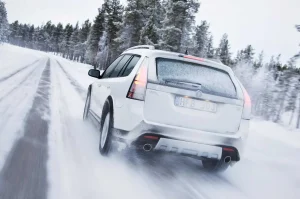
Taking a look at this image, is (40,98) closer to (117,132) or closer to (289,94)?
(117,132)

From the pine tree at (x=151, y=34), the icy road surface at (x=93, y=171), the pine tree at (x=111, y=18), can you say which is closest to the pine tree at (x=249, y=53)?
the pine tree at (x=111, y=18)

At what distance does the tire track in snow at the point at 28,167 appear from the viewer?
9.75ft

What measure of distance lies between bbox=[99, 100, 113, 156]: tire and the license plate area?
1.06 meters

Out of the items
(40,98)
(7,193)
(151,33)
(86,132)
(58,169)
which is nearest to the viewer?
(7,193)

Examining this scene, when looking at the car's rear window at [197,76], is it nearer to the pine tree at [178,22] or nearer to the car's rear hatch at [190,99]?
the car's rear hatch at [190,99]

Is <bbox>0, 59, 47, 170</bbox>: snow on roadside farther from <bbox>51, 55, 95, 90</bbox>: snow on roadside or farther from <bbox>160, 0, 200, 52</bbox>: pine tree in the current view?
<bbox>160, 0, 200, 52</bbox>: pine tree

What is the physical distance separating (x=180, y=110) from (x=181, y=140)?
0.38 metres

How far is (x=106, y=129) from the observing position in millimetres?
4711

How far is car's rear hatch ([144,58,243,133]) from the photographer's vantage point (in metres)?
3.93

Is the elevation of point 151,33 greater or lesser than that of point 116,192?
greater

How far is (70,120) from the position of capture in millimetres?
6918

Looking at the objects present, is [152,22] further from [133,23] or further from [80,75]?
[80,75]

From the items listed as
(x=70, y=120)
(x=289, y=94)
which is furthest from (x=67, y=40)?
(x=70, y=120)

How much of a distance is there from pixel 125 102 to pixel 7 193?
1.79 m
